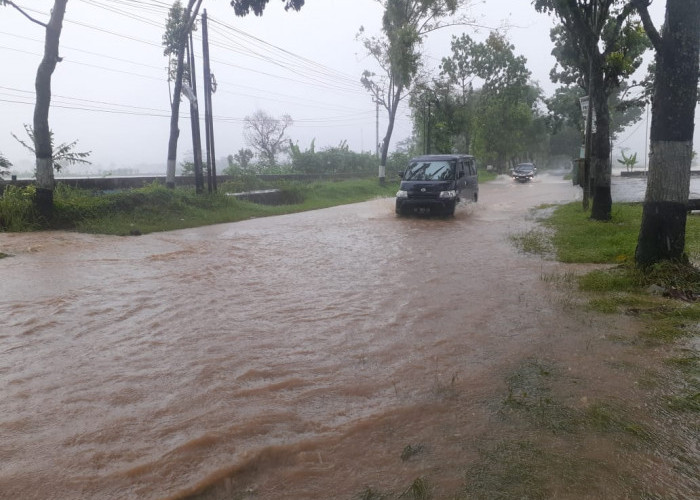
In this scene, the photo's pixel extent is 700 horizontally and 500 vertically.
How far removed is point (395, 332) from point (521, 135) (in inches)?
2191

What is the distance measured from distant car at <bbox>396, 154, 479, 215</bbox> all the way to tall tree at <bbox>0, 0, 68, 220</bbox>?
365 inches

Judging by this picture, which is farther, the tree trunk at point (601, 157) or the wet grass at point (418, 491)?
the tree trunk at point (601, 157)

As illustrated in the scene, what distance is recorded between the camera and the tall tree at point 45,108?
12109 mm

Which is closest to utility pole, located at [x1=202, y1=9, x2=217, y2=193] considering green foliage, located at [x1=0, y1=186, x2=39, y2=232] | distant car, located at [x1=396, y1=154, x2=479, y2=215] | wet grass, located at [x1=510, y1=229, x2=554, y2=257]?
green foliage, located at [x1=0, y1=186, x2=39, y2=232]

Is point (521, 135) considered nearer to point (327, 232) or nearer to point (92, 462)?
point (327, 232)

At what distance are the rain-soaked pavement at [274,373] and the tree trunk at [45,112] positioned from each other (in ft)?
14.3

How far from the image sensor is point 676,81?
6.34m

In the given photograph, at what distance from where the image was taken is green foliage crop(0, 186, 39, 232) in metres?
12.0

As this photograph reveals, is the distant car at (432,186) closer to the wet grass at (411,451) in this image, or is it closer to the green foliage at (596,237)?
the green foliage at (596,237)

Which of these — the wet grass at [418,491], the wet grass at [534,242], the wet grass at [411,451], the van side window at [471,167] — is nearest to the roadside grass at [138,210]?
the van side window at [471,167]

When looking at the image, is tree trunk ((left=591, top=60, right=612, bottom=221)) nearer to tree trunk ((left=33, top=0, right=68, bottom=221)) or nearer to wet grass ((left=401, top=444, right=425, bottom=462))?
wet grass ((left=401, top=444, right=425, bottom=462))

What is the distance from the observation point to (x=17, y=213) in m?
12.1

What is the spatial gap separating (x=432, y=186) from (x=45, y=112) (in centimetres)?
1018

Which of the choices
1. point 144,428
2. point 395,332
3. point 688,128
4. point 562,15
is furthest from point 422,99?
point 144,428
